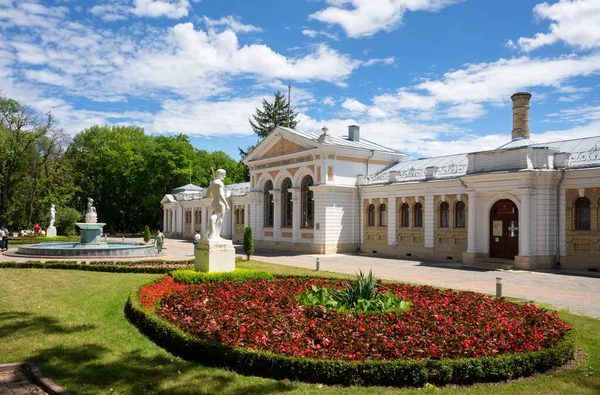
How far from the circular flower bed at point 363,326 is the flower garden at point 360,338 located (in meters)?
0.02

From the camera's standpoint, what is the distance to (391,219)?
32.6 meters

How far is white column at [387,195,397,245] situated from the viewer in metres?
32.3

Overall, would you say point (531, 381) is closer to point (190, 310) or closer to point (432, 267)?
point (190, 310)

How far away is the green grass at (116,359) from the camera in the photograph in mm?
6707

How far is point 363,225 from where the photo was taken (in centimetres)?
3525

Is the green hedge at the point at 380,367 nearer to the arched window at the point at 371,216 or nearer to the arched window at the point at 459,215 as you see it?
the arched window at the point at 459,215

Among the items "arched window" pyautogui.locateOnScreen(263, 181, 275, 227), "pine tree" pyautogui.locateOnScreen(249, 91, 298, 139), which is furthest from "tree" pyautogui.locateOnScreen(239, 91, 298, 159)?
"arched window" pyautogui.locateOnScreen(263, 181, 275, 227)

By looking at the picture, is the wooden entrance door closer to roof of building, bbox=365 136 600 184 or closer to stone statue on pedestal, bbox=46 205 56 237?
roof of building, bbox=365 136 600 184

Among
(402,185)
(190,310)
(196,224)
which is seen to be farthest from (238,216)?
(190,310)

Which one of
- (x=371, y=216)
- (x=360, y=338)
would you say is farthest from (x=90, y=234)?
(x=360, y=338)

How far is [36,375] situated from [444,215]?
84.6 ft

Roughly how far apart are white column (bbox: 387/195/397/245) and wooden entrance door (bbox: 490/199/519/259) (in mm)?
7593

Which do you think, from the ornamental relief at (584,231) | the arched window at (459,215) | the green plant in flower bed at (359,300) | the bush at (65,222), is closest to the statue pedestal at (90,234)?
the bush at (65,222)

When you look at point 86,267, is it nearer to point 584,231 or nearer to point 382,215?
point 382,215
